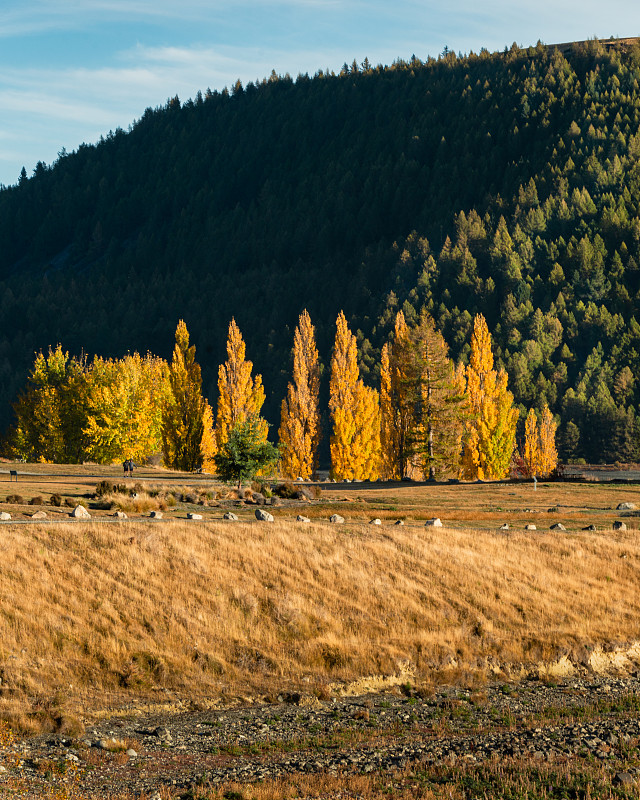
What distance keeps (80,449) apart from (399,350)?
35.4 metres

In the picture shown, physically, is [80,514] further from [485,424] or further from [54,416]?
[485,424]

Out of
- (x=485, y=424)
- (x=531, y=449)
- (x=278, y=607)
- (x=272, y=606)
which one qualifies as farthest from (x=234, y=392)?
(x=278, y=607)

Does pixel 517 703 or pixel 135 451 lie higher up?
pixel 135 451

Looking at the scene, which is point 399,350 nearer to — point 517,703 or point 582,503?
point 582,503

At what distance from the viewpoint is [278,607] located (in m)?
29.2

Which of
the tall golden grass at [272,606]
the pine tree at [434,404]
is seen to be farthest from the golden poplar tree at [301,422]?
the tall golden grass at [272,606]

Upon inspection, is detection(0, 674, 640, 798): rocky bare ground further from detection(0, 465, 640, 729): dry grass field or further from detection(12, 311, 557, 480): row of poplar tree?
Result: detection(12, 311, 557, 480): row of poplar tree

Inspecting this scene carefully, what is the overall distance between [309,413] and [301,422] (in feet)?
3.98

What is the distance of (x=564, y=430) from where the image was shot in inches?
5551

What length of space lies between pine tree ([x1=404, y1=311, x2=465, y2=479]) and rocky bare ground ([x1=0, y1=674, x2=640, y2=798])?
160ft

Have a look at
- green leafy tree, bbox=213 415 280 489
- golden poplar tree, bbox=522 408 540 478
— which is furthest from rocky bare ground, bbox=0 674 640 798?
golden poplar tree, bbox=522 408 540 478

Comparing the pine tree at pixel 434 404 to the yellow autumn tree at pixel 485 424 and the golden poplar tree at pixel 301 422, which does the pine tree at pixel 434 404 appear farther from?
the golden poplar tree at pixel 301 422

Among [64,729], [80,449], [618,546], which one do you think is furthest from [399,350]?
[64,729]

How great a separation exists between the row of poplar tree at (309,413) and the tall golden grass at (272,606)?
37898 mm
